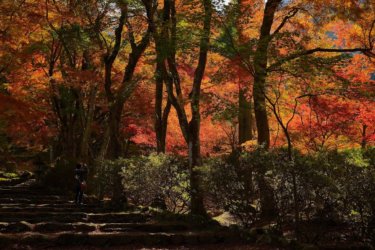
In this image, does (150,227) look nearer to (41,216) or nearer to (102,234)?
(102,234)

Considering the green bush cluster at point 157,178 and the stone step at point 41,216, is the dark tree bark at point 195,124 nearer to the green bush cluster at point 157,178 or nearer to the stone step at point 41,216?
the green bush cluster at point 157,178

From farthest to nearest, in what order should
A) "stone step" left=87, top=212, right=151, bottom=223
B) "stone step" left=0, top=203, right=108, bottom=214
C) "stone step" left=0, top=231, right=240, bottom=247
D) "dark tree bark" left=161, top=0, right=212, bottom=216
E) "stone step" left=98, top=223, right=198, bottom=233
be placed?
"stone step" left=0, top=203, right=108, bottom=214
"stone step" left=87, top=212, right=151, bottom=223
"dark tree bark" left=161, top=0, right=212, bottom=216
"stone step" left=98, top=223, right=198, bottom=233
"stone step" left=0, top=231, right=240, bottom=247

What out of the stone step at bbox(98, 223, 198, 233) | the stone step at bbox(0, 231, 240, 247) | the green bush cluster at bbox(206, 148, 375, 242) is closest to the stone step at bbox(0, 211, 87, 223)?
the stone step at bbox(98, 223, 198, 233)

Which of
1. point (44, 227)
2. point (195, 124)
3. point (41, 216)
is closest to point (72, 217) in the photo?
point (41, 216)

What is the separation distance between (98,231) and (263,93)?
17.2 feet

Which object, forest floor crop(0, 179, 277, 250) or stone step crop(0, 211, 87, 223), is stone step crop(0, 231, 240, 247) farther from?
stone step crop(0, 211, 87, 223)

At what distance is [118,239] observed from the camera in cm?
868

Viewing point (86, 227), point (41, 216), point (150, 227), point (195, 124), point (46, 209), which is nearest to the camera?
point (86, 227)

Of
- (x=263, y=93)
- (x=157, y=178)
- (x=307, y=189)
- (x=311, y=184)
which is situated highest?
(x=263, y=93)

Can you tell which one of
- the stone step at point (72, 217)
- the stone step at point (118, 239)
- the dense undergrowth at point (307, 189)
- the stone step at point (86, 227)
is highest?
the dense undergrowth at point (307, 189)

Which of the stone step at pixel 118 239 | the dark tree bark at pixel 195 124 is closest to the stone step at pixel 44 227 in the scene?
the stone step at pixel 118 239

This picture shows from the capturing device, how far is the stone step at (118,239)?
8.14 metres

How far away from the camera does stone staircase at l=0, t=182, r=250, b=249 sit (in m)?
8.31

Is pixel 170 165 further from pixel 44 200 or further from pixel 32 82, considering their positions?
pixel 32 82
